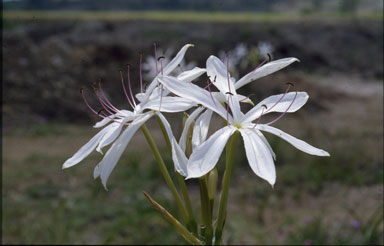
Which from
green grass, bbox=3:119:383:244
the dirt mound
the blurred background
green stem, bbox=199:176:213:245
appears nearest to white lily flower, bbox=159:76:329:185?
green stem, bbox=199:176:213:245

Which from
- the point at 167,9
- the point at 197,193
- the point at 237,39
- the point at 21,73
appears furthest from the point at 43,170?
→ the point at 167,9

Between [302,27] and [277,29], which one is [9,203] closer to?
[277,29]

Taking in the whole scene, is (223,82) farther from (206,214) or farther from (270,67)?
(206,214)

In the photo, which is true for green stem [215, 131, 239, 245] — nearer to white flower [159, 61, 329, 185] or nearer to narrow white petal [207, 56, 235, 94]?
white flower [159, 61, 329, 185]

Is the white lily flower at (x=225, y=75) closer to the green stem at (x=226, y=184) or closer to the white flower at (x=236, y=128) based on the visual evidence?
the white flower at (x=236, y=128)

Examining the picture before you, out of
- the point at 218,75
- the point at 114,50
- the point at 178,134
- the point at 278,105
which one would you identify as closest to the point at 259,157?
the point at 278,105

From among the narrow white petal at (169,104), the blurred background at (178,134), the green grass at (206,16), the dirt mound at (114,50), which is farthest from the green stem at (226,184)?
the green grass at (206,16)

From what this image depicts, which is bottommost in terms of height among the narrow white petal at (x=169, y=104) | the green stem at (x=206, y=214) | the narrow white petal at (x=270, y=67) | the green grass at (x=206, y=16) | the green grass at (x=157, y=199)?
the green grass at (x=206, y=16)
